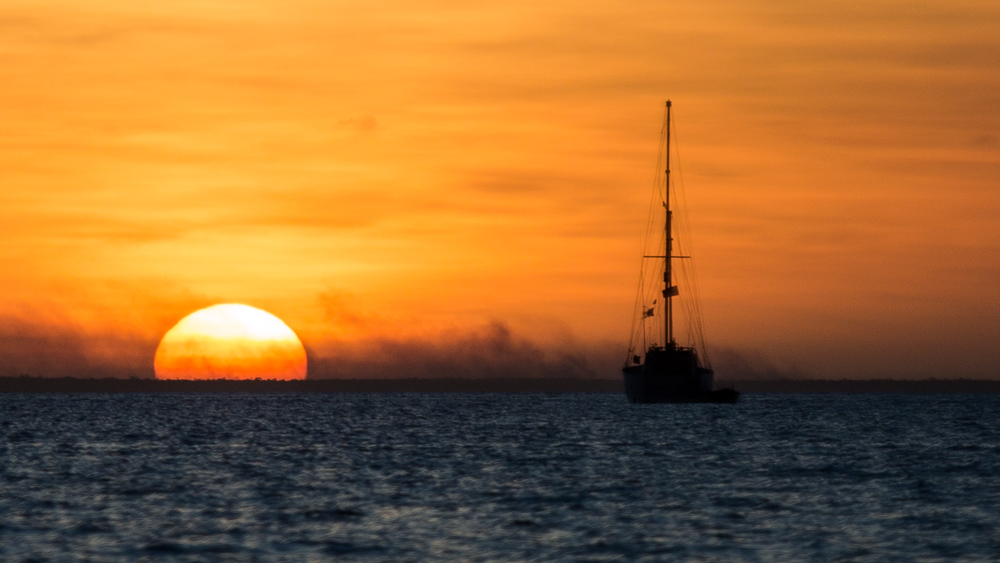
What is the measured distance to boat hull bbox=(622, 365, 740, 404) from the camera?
143 meters

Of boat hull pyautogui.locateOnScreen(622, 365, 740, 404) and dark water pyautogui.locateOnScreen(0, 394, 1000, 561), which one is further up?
boat hull pyautogui.locateOnScreen(622, 365, 740, 404)

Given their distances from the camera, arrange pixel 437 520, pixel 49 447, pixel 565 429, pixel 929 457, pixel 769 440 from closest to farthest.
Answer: pixel 437 520
pixel 929 457
pixel 49 447
pixel 769 440
pixel 565 429

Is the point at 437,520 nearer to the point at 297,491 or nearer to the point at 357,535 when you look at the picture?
the point at 357,535

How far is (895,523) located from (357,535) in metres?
17.1

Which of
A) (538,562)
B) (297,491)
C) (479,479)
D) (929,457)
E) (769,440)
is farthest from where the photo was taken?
(769,440)

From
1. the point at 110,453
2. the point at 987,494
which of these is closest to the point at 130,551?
the point at 987,494

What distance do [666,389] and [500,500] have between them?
99.3 meters

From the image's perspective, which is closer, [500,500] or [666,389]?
[500,500]

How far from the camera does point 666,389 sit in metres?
144

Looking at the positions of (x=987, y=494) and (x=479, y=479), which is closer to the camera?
(x=987, y=494)

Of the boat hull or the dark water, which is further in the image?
the boat hull

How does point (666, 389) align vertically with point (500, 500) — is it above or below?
above

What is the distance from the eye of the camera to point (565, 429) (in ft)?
356

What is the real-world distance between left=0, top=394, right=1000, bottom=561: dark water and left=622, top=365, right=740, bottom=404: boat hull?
57.7 metres
